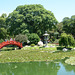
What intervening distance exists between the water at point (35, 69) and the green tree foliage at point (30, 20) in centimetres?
2319

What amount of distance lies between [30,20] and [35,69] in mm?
27733

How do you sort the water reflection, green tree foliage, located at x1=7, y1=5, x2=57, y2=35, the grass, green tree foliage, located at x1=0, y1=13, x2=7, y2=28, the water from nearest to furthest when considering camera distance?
the water, the water reflection, the grass, green tree foliage, located at x1=7, y1=5, x2=57, y2=35, green tree foliage, located at x1=0, y1=13, x2=7, y2=28

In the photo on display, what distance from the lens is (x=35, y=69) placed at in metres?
14.4

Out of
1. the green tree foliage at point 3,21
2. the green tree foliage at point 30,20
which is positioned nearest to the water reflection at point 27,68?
the green tree foliage at point 30,20

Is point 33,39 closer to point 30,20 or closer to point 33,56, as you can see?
point 30,20

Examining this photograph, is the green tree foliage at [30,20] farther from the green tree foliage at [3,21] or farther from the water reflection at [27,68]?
the water reflection at [27,68]

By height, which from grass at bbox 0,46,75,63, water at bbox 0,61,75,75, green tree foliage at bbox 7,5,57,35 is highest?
green tree foliage at bbox 7,5,57,35

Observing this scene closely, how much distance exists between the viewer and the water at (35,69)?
13.1 meters

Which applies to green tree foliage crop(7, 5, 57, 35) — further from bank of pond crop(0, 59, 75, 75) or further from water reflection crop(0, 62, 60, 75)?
bank of pond crop(0, 59, 75, 75)

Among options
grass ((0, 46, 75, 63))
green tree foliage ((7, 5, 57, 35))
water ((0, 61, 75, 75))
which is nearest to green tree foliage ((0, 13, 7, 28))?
green tree foliage ((7, 5, 57, 35))

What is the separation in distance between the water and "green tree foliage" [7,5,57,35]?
23.2 meters

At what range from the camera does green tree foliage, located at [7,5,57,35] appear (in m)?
39.6

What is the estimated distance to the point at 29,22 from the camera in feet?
141

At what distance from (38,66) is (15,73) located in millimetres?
3288
